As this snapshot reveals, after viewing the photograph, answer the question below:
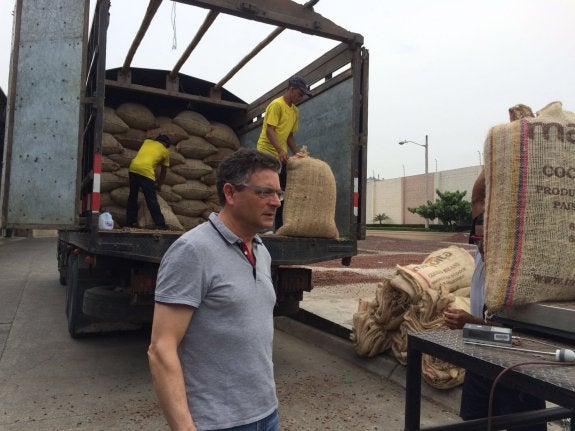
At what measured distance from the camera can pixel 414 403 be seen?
1.77m

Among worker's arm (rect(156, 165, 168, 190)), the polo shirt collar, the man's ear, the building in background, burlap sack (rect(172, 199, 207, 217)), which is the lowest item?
the polo shirt collar

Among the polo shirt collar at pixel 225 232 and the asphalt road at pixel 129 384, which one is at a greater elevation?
the polo shirt collar at pixel 225 232

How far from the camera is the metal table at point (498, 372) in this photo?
125cm

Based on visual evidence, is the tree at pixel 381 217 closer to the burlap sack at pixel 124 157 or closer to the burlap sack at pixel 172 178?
the burlap sack at pixel 172 178

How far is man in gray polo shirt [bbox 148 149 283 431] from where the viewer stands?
1.43m

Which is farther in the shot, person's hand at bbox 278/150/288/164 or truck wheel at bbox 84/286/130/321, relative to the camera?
person's hand at bbox 278/150/288/164

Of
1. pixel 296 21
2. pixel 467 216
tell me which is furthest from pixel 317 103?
pixel 467 216

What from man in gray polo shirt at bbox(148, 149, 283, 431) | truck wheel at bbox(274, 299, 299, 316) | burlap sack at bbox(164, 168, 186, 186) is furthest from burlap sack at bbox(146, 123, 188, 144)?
man in gray polo shirt at bbox(148, 149, 283, 431)

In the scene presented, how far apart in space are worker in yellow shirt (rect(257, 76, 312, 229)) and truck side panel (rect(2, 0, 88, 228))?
1.83 metres

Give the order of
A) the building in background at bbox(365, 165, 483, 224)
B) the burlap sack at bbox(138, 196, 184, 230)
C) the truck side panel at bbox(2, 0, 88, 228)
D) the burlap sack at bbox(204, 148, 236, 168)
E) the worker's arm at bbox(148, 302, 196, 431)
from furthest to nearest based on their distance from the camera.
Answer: the building in background at bbox(365, 165, 483, 224)
the burlap sack at bbox(204, 148, 236, 168)
the burlap sack at bbox(138, 196, 184, 230)
the truck side panel at bbox(2, 0, 88, 228)
the worker's arm at bbox(148, 302, 196, 431)

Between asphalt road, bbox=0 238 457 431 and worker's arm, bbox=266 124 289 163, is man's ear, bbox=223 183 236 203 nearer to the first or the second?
asphalt road, bbox=0 238 457 431

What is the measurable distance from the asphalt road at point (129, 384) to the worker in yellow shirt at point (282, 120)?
1.42 meters

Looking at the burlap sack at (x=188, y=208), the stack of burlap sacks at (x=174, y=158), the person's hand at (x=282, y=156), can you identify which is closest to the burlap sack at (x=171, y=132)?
the stack of burlap sacks at (x=174, y=158)

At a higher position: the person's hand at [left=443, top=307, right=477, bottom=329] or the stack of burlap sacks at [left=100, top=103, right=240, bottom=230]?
the stack of burlap sacks at [left=100, top=103, right=240, bottom=230]
